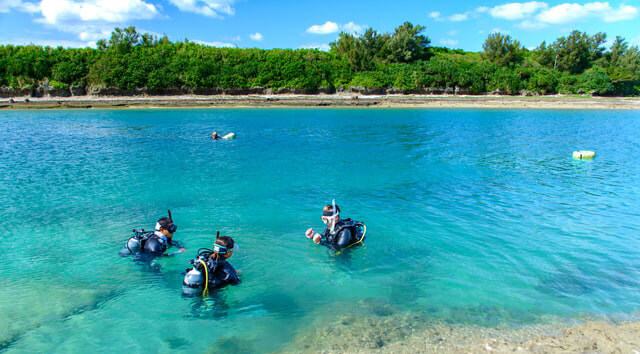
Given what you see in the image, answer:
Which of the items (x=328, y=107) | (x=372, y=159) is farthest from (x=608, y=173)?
(x=328, y=107)

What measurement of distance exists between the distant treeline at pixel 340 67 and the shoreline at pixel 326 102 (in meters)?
4.18

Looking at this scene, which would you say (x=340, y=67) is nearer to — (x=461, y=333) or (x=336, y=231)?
(x=336, y=231)

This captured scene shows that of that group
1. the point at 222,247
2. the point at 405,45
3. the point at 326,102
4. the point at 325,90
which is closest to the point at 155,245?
the point at 222,247

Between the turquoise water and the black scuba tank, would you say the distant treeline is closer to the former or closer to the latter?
the turquoise water

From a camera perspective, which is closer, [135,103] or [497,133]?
[497,133]

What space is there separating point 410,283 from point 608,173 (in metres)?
16.4

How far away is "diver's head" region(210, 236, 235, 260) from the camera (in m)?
7.68

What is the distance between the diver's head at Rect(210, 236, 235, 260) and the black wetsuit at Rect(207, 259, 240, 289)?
0.45ft

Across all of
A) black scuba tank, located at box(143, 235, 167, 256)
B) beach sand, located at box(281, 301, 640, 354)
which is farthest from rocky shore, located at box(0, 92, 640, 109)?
beach sand, located at box(281, 301, 640, 354)

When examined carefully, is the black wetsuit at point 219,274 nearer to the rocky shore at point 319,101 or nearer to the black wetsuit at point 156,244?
Result: the black wetsuit at point 156,244

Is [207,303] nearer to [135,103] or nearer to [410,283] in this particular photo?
[410,283]

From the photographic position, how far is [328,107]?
67750 millimetres

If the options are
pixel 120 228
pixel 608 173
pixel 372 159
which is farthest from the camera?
pixel 372 159

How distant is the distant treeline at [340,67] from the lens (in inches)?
2847
